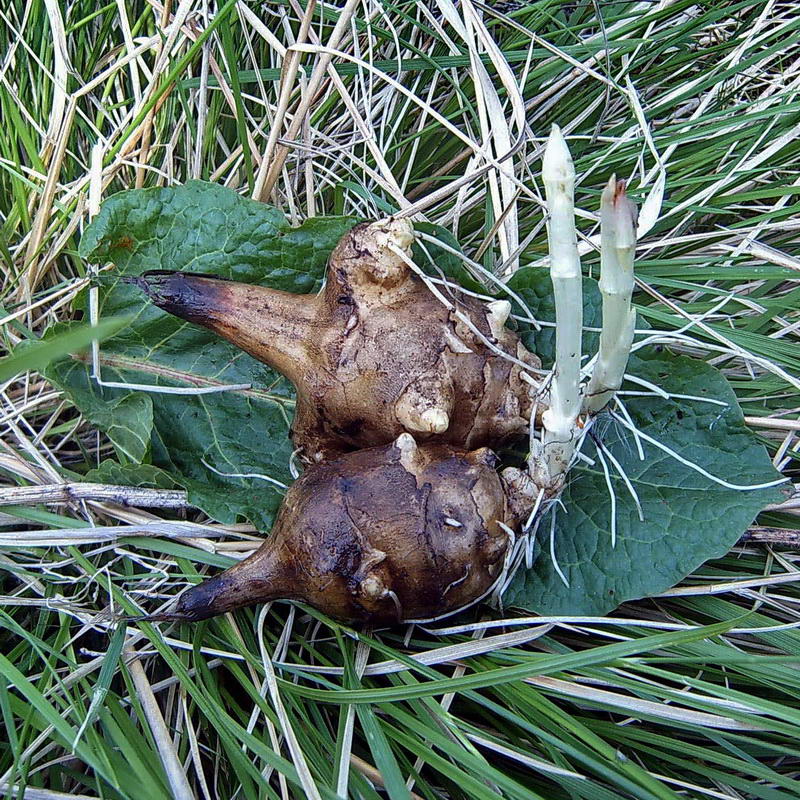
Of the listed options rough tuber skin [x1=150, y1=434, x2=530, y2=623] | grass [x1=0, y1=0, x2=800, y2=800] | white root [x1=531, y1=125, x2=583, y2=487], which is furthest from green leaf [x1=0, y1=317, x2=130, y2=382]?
grass [x1=0, y1=0, x2=800, y2=800]

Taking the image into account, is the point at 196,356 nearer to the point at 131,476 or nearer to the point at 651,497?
the point at 131,476

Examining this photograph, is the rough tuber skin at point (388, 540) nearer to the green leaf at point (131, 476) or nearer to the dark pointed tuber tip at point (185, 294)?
the green leaf at point (131, 476)

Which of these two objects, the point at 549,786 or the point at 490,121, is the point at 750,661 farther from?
the point at 490,121

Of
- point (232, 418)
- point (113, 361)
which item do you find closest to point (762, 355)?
point (232, 418)

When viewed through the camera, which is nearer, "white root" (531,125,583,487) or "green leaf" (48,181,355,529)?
"white root" (531,125,583,487)

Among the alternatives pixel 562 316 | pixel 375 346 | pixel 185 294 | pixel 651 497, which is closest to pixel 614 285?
pixel 562 316

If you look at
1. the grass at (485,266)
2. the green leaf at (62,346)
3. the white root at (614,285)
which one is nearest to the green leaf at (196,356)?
the grass at (485,266)

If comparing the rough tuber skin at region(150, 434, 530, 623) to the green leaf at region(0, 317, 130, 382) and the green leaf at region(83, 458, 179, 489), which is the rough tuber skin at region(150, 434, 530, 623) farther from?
the green leaf at region(0, 317, 130, 382)
